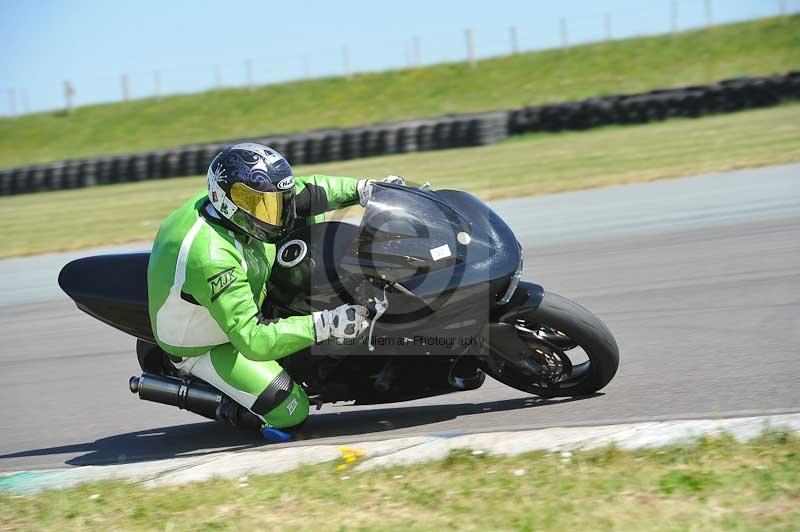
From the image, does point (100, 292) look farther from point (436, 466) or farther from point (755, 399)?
point (755, 399)

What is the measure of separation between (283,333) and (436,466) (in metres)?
1.00

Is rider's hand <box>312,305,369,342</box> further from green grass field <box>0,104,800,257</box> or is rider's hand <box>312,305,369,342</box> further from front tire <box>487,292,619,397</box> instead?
green grass field <box>0,104,800,257</box>

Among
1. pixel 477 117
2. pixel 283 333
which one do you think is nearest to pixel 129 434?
pixel 283 333

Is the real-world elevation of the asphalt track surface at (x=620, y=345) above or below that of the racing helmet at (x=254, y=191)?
below

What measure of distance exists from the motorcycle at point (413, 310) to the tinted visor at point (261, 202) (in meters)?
0.23

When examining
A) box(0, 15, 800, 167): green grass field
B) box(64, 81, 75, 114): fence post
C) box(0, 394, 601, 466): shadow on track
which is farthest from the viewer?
box(64, 81, 75, 114): fence post

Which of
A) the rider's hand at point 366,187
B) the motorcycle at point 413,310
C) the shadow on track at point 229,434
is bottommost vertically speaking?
the shadow on track at point 229,434

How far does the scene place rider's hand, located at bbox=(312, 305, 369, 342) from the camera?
4605 mm

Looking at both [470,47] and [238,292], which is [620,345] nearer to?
[238,292]

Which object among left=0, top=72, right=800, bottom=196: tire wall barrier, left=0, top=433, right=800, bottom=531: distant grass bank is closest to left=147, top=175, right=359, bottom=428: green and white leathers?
left=0, top=433, right=800, bottom=531: distant grass bank

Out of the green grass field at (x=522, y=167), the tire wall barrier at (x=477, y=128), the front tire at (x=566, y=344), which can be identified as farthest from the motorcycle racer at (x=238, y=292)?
the tire wall barrier at (x=477, y=128)

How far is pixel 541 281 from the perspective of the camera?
8352 mm

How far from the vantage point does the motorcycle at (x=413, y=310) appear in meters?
4.65

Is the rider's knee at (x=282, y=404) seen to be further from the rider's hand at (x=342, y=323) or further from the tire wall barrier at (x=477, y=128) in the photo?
the tire wall barrier at (x=477, y=128)
